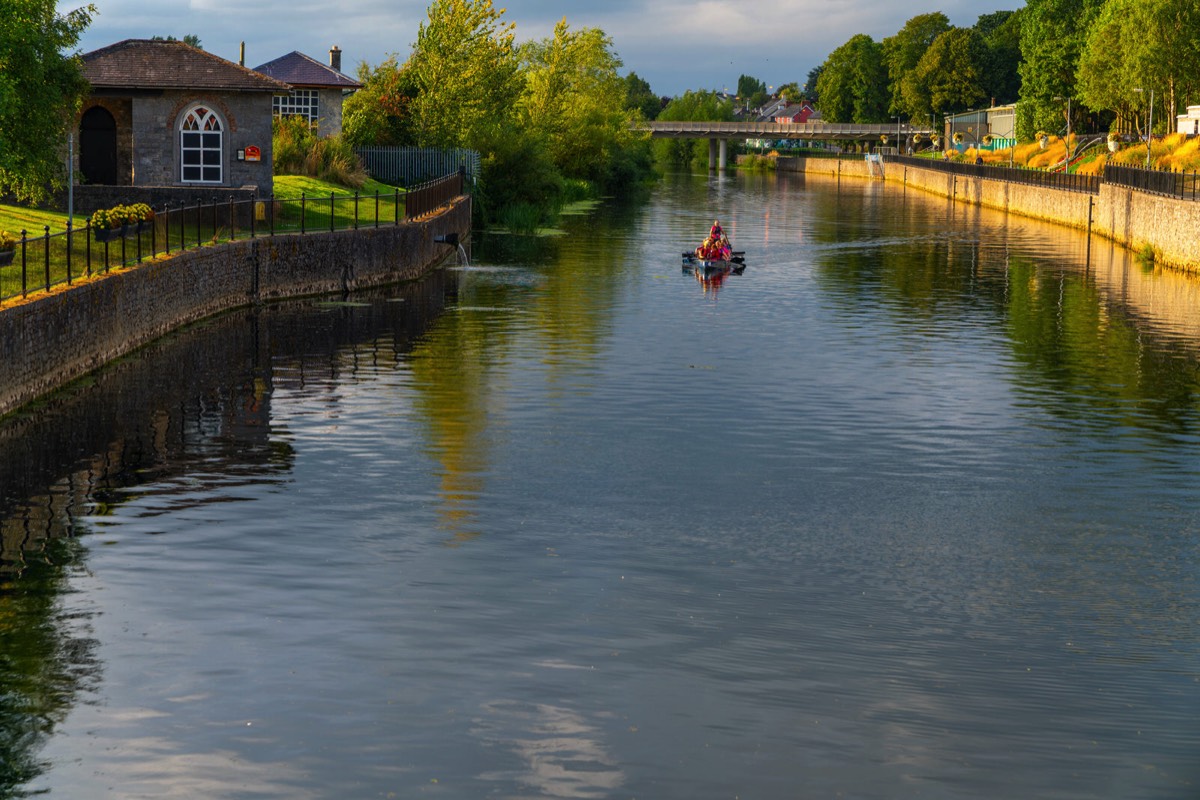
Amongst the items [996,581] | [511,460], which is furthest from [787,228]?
[996,581]

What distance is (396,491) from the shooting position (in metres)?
21.7

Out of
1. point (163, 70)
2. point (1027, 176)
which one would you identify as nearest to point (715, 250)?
point (163, 70)

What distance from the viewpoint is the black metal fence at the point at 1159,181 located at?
2367 inches

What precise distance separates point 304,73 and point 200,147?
1164 inches

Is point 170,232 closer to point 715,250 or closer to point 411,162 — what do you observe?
point 715,250

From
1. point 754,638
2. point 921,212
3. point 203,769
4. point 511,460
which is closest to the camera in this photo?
point 203,769

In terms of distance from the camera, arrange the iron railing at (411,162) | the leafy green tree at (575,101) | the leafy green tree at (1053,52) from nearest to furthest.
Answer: the iron railing at (411,162)
the leafy green tree at (575,101)
the leafy green tree at (1053,52)

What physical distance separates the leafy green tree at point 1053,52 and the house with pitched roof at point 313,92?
88.3 metres

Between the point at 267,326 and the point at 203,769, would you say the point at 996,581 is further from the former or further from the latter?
Result: the point at 267,326

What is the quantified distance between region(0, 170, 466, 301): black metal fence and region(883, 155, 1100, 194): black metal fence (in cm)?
4014

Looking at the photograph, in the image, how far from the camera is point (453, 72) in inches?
3140

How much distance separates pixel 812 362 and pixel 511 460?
41.3ft

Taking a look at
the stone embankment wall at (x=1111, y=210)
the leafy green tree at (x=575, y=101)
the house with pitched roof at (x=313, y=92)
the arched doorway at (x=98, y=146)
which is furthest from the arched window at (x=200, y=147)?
the leafy green tree at (x=575, y=101)

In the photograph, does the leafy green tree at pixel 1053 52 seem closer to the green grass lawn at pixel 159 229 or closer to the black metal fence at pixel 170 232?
the black metal fence at pixel 170 232
